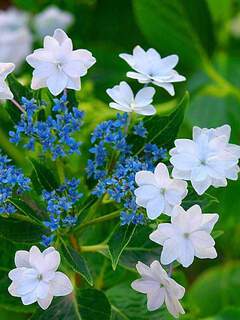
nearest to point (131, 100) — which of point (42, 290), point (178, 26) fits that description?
point (42, 290)

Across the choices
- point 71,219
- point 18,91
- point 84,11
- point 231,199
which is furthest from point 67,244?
point 84,11

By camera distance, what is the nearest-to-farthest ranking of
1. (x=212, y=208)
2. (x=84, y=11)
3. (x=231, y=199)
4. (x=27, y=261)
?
(x=27, y=261) < (x=212, y=208) < (x=231, y=199) < (x=84, y=11)

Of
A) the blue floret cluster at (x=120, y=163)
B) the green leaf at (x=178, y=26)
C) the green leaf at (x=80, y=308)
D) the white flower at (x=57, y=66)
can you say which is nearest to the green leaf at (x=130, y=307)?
the green leaf at (x=80, y=308)

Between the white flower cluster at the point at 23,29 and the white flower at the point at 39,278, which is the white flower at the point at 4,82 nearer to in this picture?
the white flower at the point at 39,278

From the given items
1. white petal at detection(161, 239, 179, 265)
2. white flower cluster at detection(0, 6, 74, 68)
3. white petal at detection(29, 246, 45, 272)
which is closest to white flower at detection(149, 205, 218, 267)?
white petal at detection(161, 239, 179, 265)

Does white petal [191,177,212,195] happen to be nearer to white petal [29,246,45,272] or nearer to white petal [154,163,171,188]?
white petal [154,163,171,188]

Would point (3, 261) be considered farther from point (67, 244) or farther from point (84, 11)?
point (84, 11)

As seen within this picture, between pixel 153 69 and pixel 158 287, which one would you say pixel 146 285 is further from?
pixel 153 69
